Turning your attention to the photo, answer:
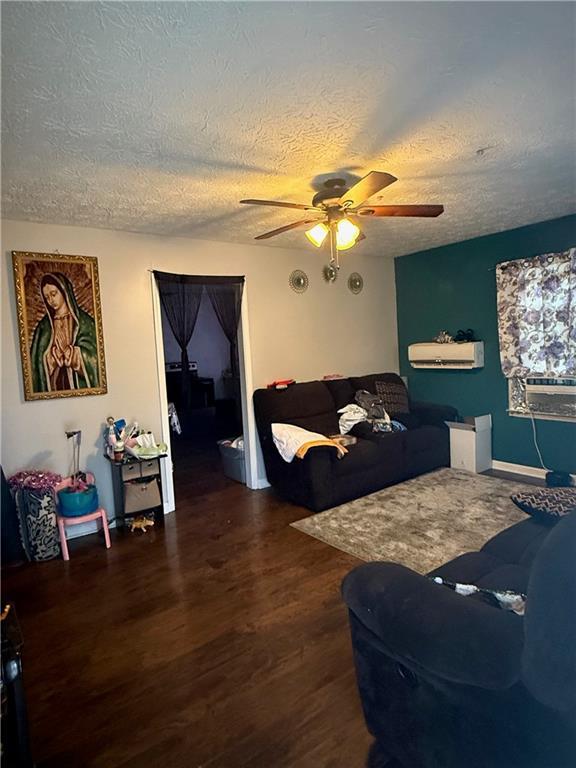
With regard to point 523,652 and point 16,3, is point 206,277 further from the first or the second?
point 523,652

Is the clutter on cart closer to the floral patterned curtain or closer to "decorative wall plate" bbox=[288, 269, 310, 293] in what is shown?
"decorative wall plate" bbox=[288, 269, 310, 293]

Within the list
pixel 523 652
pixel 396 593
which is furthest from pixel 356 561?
pixel 523 652

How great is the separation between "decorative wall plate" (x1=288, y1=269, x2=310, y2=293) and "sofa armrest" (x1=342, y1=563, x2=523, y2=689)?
3.67 metres

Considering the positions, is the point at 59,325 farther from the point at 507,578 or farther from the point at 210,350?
the point at 210,350

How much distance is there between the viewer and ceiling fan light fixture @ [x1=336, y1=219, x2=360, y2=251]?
109 inches

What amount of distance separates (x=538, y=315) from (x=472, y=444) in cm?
146

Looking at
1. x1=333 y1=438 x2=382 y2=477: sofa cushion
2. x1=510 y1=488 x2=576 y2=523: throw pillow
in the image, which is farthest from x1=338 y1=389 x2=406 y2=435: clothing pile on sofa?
x1=510 y1=488 x2=576 y2=523: throw pillow

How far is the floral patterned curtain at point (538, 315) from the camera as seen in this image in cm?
404

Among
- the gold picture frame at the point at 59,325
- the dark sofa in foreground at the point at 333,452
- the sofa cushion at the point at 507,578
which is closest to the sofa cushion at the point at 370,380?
the dark sofa in foreground at the point at 333,452

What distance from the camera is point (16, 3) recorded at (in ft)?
4.11

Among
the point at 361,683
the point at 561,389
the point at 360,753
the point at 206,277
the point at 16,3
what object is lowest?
the point at 360,753

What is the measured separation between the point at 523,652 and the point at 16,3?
2.26m

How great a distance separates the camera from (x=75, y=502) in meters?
3.21

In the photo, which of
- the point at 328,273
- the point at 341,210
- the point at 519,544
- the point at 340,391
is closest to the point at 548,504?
the point at 519,544
